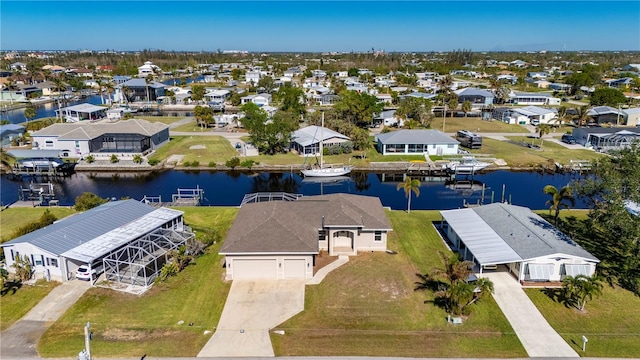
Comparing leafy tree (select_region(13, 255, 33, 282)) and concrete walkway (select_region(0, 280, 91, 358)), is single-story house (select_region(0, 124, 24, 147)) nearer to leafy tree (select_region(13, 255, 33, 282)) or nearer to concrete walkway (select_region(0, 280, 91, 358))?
leafy tree (select_region(13, 255, 33, 282))

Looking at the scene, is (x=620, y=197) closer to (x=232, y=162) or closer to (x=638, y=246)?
(x=638, y=246)

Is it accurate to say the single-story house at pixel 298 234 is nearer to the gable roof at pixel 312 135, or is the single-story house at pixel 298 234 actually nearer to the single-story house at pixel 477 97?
the gable roof at pixel 312 135

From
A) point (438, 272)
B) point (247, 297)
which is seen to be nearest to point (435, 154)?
point (438, 272)

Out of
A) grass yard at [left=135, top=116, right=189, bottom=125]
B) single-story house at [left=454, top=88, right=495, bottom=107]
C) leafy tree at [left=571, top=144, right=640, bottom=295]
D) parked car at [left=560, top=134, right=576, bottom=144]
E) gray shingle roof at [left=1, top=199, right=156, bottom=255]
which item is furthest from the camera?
single-story house at [left=454, top=88, right=495, bottom=107]

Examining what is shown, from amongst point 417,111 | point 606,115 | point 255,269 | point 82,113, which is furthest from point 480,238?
point 82,113

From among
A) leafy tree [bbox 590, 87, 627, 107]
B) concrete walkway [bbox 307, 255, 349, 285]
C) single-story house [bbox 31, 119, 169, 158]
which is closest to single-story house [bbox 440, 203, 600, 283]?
concrete walkway [bbox 307, 255, 349, 285]

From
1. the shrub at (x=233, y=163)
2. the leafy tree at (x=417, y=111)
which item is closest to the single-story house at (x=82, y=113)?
the shrub at (x=233, y=163)

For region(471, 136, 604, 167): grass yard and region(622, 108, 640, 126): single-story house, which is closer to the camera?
region(471, 136, 604, 167): grass yard
